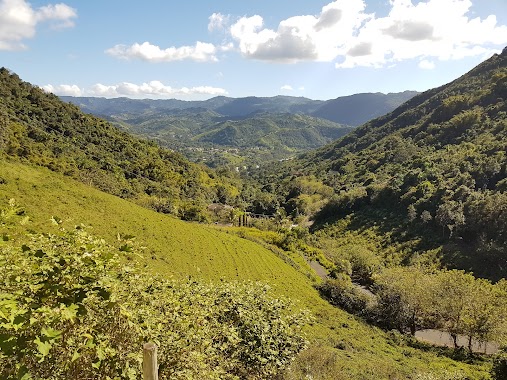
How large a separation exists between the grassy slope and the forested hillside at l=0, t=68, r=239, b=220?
2263cm

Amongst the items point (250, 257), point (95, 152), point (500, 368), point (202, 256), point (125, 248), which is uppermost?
point (95, 152)

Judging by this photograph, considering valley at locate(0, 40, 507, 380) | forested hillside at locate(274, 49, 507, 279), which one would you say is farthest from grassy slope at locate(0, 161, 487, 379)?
forested hillside at locate(274, 49, 507, 279)

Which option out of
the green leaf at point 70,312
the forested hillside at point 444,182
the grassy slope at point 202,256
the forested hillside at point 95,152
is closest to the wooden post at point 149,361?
the green leaf at point 70,312

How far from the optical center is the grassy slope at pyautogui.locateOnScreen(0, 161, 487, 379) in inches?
1136

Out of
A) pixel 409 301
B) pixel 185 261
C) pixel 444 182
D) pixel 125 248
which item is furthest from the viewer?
pixel 444 182

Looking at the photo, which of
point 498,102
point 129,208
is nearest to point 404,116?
point 498,102

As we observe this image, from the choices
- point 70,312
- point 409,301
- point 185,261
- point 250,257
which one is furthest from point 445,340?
point 70,312

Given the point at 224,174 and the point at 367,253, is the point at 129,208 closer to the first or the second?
the point at 367,253

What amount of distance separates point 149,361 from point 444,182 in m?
83.5

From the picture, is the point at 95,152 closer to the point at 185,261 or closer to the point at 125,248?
the point at 185,261

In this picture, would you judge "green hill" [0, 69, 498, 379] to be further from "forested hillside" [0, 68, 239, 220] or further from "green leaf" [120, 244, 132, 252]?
"forested hillside" [0, 68, 239, 220]

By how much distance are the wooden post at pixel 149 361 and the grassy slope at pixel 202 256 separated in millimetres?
21536

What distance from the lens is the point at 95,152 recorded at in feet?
312

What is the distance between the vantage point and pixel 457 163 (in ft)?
275
